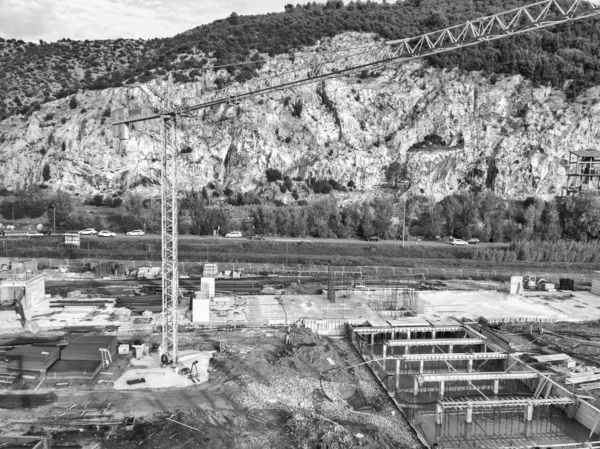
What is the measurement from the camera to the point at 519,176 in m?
62.2

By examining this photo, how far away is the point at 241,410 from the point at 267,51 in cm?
6711

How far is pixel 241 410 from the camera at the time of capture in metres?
17.0

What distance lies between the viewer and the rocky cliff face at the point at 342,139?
200 feet

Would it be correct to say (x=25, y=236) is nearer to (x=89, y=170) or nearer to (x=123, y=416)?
(x=89, y=170)

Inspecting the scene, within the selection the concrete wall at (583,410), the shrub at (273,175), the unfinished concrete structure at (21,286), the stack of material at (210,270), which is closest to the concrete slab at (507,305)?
the concrete wall at (583,410)

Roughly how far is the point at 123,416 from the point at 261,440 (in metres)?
4.94

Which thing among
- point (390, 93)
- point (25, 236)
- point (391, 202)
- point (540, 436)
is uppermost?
point (390, 93)

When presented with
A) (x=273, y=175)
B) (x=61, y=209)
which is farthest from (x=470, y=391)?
(x=61, y=209)

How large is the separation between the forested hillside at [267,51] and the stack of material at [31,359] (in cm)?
5481

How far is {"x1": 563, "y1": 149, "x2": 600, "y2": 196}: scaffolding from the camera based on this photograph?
190 ft

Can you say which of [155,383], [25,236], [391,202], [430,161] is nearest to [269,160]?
[391,202]

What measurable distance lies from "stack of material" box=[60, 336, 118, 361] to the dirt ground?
0.76 m

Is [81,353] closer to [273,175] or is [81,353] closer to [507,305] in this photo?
[507,305]

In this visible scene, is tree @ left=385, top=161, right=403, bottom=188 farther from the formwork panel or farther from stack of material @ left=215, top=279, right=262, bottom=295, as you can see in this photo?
the formwork panel
